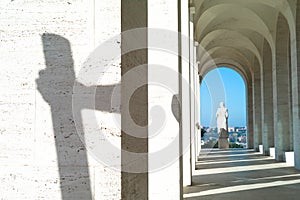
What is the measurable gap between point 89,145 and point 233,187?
7774mm

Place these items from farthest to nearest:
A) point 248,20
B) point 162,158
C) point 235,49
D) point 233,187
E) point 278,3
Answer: point 235,49, point 248,20, point 278,3, point 233,187, point 162,158

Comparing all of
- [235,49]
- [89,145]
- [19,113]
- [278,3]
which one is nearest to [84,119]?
[89,145]

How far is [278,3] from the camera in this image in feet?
57.0

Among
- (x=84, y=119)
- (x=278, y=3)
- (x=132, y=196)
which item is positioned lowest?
(x=132, y=196)

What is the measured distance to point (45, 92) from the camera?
8.88ft

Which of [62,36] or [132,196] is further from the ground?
[62,36]

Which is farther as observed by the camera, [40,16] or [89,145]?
[40,16]

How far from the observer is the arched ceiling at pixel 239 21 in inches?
652

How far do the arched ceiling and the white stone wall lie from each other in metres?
10.7

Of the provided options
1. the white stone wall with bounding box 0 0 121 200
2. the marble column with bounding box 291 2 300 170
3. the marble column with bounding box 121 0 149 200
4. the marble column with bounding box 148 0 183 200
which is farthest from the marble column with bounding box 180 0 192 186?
the marble column with bounding box 291 2 300 170

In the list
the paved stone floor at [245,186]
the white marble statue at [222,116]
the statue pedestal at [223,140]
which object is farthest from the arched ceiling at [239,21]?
the statue pedestal at [223,140]

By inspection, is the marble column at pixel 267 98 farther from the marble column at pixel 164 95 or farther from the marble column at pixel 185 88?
the marble column at pixel 164 95

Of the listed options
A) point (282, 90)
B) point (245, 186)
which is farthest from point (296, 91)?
point (245, 186)

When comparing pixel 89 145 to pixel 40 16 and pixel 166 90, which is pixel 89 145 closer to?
pixel 40 16
